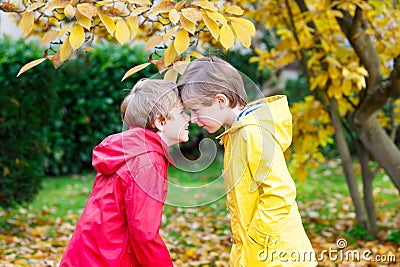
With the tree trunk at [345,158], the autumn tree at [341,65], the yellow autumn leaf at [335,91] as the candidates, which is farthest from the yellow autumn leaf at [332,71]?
the tree trunk at [345,158]

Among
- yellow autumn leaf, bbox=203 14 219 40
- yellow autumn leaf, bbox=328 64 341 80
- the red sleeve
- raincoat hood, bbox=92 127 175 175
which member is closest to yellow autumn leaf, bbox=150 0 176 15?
yellow autumn leaf, bbox=203 14 219 40

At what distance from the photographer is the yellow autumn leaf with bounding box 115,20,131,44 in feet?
7.43

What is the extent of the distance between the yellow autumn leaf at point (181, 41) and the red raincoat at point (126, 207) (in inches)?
13.2

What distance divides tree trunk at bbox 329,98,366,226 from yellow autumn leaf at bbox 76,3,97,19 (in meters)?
2.69

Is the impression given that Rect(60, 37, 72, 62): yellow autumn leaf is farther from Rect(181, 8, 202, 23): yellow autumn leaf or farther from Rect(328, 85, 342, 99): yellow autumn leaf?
Rect(328, 85, 342, 99): yellow autumn leaf

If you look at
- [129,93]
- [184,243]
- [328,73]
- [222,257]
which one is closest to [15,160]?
[184,243]

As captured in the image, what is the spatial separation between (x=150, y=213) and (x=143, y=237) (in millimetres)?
90

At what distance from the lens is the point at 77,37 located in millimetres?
2225

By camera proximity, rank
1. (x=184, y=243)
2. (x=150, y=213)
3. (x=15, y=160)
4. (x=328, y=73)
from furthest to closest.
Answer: (x=15, y=160), (x=184, y=243), (x=328, y=73), (x=150, y=213)

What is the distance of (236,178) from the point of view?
2.14 meters

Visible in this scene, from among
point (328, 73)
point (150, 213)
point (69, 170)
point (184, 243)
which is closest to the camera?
point (150, 213)

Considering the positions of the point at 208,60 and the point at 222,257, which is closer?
the point at 208,60

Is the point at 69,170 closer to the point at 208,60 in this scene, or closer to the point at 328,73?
the point at 328,73

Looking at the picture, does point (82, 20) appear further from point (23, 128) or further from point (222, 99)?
point (23, 128)
